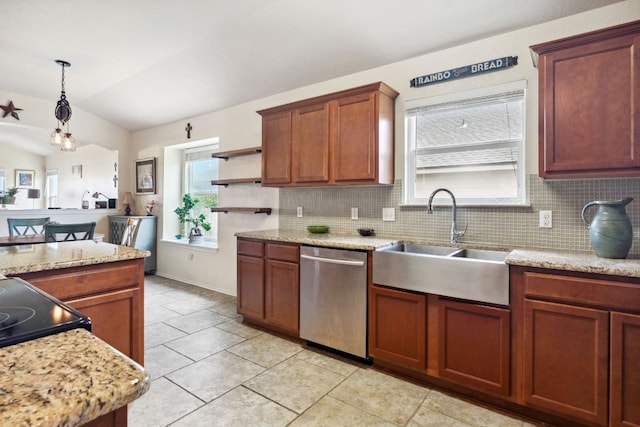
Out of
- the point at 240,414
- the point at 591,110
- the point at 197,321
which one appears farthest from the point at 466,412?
the point at 197,321

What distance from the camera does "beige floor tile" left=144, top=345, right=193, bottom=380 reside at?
251 centimetres

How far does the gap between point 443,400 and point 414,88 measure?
2403mm

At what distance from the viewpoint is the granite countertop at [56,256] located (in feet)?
5.39

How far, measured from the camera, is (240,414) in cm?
200

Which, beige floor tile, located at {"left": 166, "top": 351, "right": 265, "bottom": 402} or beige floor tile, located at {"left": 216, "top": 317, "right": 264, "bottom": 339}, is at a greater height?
beige floor tile, located at {"left": 216, "top": 317, "right": 264, "bottom": 339}

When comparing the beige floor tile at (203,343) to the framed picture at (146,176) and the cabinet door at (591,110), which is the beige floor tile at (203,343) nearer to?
the cabinet door at (591,110)

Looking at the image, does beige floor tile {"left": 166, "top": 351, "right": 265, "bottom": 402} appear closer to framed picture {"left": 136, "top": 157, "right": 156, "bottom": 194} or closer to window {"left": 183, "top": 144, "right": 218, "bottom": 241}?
window {"left": 183, "top": 144, "right": 218, "bottom": 241}

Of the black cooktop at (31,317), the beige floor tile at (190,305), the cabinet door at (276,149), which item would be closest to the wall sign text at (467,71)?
the cabinet door at (276,149)

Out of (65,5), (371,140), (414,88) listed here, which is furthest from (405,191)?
(65,5)

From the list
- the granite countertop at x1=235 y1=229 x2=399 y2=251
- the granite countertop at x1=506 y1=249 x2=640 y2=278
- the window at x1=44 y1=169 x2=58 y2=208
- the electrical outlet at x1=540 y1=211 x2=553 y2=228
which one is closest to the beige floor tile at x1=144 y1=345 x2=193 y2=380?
the granite countertop at x1=235 y1=229 x2=399 y2=251

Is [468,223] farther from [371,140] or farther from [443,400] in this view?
[443,400]

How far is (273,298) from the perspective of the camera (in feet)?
10.4

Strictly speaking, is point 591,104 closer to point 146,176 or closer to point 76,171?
point 146,176

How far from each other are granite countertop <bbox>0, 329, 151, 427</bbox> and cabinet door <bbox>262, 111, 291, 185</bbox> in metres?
2.75
